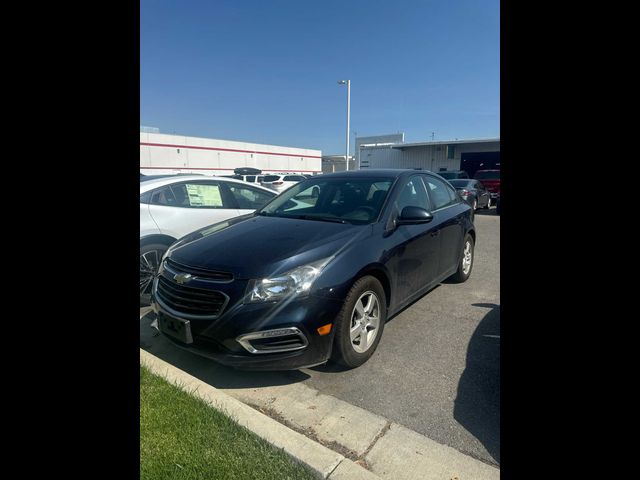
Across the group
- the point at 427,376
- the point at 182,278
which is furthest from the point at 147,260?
the point at 427,376

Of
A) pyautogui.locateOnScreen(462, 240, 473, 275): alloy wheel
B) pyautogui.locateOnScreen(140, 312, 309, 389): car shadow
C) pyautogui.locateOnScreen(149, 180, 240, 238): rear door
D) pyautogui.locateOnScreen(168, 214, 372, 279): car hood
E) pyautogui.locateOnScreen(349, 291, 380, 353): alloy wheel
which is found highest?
pyautogui.locateOnScreen(149, 180, 240, 238): rear door

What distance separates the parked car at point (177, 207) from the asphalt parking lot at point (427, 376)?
0.77 m

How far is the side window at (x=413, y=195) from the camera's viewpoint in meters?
3.65

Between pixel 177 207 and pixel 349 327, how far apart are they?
303 cm

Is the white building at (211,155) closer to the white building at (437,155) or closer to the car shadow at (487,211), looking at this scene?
the white building at (437,155)

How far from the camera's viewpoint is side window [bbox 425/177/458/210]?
4.38 meters

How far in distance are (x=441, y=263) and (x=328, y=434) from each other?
2494 millimetres

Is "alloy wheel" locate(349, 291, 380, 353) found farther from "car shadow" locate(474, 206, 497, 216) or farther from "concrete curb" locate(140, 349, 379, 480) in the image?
"car shadow" locate(474, 206, 497, 216)

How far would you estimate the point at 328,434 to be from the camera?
7.51 ft

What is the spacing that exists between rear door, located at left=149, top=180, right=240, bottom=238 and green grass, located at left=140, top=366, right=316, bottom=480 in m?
2.55

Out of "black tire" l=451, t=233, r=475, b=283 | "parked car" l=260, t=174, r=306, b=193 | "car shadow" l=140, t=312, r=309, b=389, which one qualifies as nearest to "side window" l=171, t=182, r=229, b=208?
"car shadow" l=140, t=312, r=309, b=389
